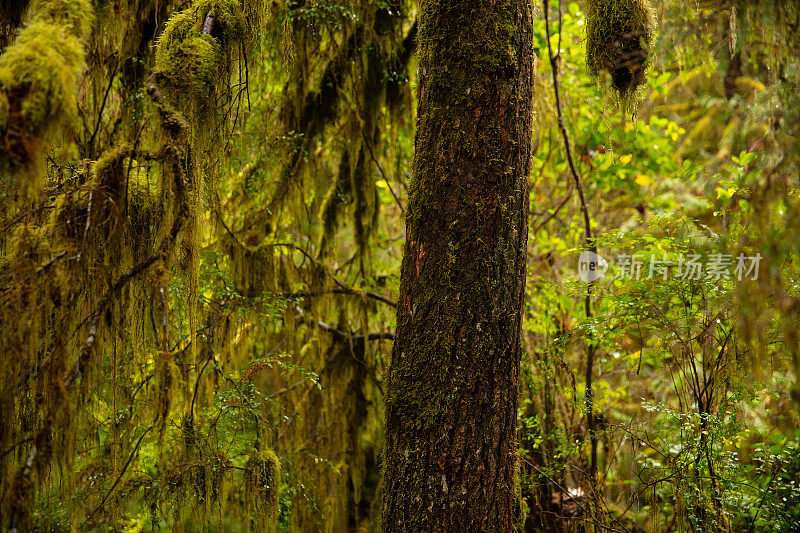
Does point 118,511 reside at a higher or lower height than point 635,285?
lower

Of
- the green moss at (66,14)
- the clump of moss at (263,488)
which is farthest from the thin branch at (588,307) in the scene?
the green moss at (66,14)

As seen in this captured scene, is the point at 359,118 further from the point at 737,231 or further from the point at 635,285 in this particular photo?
the point at 737,231

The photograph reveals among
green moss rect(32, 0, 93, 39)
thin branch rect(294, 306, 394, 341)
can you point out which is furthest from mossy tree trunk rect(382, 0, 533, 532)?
thin branch rect(294, 306, 394, 341)

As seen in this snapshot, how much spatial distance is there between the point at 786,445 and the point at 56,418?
4.72 metres

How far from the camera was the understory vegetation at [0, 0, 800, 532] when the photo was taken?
2240 mm

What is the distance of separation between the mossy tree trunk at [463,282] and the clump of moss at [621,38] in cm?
114

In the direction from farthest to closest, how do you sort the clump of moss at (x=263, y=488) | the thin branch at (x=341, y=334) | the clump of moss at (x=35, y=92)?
the thin branch at (x=341, y=334), the clump of moss at (x=263, y=488), the clump of moss at (x=35, y=92)

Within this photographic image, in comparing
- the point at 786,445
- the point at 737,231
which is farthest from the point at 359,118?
the point at 786,445

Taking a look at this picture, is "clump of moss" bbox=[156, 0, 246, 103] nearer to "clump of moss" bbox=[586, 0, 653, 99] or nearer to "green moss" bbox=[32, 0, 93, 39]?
"green moss" bbox=[32, 0, 93, 39]

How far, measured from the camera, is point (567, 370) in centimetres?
517

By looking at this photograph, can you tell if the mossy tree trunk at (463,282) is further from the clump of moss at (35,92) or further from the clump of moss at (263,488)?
the clump of moss at (263,488)

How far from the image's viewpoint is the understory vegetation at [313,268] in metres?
2.24

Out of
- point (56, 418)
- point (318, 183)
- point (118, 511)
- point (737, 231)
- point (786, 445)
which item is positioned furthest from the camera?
point (318, 183)

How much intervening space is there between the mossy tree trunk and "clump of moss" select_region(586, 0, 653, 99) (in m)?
1.14
